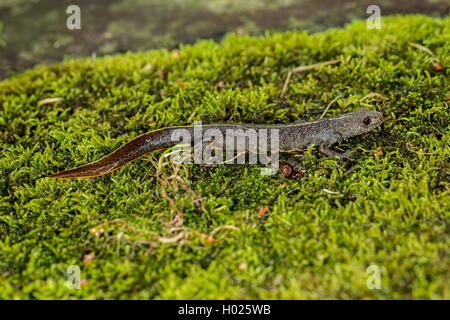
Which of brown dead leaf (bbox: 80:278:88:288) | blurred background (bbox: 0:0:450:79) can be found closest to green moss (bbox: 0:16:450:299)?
brown dead leaf (bbox: 80:278:88:288)

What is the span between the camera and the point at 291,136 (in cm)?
434

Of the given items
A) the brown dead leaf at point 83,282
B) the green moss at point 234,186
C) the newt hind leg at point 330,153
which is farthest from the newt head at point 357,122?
the brown dead leaf at point 83,282

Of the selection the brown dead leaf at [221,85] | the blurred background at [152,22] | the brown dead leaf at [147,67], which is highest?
the blurred background at [152,22]

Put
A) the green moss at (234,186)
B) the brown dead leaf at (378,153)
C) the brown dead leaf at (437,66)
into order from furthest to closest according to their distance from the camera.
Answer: the brown dead leaf at (437,66) < the brown dead leaf at (378,153) < the green moss at (234,186)

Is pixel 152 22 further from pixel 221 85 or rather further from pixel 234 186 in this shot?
pixel 234 186

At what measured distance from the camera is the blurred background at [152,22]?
6617 millimetres

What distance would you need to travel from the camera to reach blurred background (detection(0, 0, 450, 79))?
21.7ft

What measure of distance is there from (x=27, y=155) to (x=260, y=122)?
317cm

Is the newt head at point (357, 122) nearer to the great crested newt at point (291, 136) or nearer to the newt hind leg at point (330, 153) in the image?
the great crested newt at point (291, 136)

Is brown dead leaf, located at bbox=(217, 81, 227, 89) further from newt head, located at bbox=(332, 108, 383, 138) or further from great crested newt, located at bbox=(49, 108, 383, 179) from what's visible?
newt head, located at bbox=(332, 108, 383, 138)

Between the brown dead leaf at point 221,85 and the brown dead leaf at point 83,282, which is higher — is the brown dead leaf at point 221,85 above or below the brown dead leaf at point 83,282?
above

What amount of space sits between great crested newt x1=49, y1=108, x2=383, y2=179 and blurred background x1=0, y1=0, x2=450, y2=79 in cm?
290

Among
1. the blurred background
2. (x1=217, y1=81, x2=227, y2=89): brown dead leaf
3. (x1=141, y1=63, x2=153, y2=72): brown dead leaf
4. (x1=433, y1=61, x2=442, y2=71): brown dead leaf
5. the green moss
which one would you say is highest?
the blurred background

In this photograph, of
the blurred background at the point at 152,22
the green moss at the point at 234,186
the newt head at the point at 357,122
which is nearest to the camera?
the green moss at the point at 234,186
